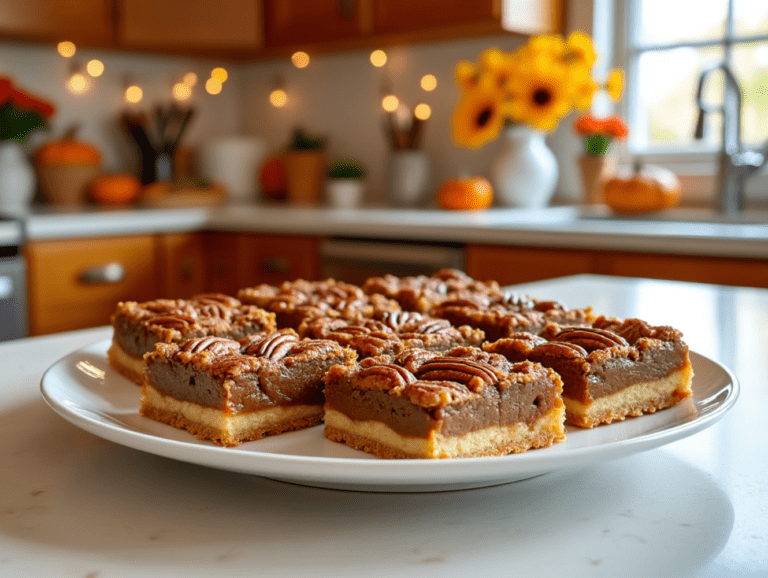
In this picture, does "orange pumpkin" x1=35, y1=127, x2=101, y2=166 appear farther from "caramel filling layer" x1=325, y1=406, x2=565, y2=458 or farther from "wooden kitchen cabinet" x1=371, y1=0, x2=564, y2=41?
"caramel filling layer" x1=325, y1=406, x2=565, y2=458

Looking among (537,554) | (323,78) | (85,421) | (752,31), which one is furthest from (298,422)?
(323,78)

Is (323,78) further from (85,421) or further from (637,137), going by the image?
(85,421)

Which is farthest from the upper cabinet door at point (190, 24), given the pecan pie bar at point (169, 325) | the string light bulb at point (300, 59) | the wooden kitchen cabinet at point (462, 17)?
the pecan pie bar at point (169, 325)

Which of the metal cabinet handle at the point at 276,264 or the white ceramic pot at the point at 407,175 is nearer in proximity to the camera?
the metal cabinet handle at the point at 276,264

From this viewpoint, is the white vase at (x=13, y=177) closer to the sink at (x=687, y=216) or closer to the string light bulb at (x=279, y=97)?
the string light bulb at (x=279, y=97)

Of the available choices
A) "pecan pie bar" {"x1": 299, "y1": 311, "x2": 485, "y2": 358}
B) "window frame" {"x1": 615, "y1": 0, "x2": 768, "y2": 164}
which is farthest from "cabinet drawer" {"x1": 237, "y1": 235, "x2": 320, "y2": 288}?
"pecan pie bar" {"x1": 299, "y1": 311, "x2": 485, "y2": 358}
